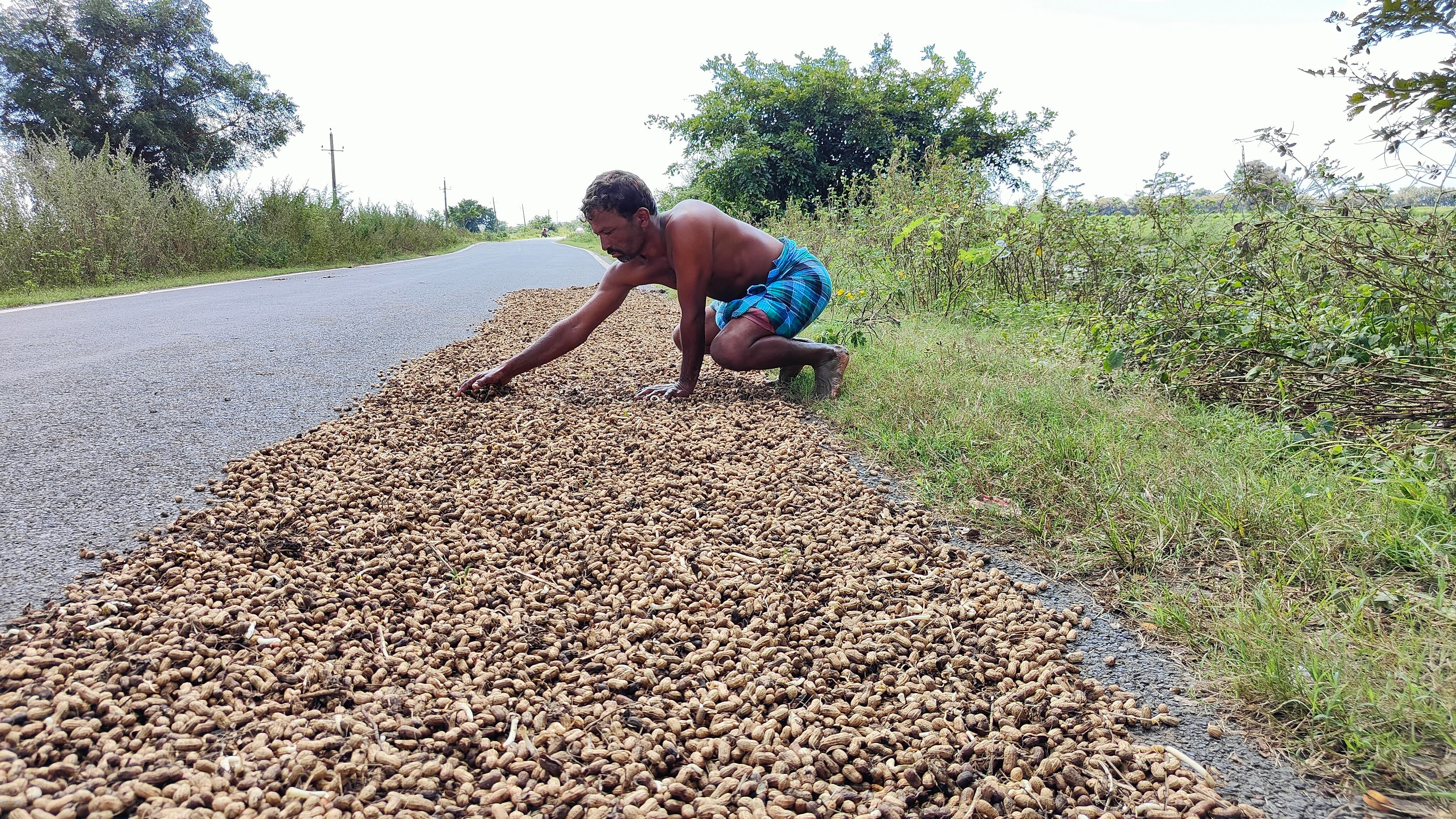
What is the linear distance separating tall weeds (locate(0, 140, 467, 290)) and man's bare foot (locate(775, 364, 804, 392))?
10950mm

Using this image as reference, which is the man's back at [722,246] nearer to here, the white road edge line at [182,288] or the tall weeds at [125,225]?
the white road edge line at [182,288]

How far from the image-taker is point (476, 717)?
5.25 ft

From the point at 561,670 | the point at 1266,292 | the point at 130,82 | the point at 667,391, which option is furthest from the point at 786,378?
the point at 130,82

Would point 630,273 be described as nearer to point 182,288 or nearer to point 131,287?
point 182,288

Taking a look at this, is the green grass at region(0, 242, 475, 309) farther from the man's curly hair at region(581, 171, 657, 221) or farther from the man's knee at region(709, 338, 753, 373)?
the man's knee at region(709, 338, 753, 373)

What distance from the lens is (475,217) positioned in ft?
259

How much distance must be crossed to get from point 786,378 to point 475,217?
267ft

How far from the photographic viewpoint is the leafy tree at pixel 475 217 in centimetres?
7219

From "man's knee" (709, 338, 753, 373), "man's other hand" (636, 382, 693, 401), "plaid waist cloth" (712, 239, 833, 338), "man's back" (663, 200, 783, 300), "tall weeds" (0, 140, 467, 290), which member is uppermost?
"tall weeds" (0, 140, 467, 290)

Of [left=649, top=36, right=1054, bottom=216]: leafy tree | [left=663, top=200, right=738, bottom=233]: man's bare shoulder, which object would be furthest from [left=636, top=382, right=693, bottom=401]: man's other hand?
[left=649, top=36, right=1054, bottom=216]: leafy tree

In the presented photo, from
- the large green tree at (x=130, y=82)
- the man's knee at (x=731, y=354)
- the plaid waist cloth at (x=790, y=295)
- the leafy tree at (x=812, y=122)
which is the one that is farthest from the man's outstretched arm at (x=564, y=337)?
the large green tree at (x=130, y=82)

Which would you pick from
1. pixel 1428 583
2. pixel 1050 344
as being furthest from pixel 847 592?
pixel 1050 344

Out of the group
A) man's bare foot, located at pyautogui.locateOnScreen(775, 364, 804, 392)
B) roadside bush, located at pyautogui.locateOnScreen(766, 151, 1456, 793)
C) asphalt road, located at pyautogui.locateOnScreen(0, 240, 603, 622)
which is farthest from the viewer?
man's bare foot, located at pyautogui.locateOnScreen(775, 364, 804, 392)

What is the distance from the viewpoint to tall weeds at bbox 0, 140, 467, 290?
1094cm
